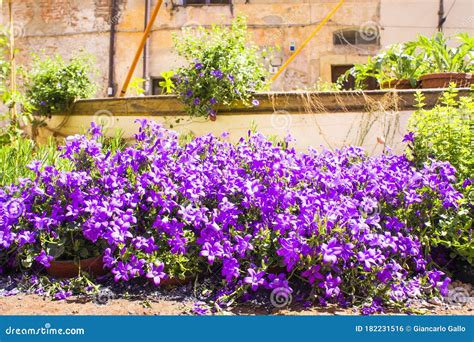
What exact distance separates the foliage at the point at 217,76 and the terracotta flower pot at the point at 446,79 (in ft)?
5.45

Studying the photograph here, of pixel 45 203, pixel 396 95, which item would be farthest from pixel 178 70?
pixel 45 203

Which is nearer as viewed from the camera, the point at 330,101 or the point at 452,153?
the point at 452,153

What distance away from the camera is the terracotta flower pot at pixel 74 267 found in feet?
9.12

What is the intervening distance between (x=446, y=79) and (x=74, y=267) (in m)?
3.95

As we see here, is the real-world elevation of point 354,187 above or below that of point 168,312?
above

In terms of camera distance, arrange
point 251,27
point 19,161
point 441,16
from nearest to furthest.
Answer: point 19,161 < point 441,16 < point 251,27

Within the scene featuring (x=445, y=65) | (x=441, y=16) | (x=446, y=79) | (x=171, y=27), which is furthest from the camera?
(x=171, y=27)

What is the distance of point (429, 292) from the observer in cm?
278

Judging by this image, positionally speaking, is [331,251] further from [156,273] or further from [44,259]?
[44,259]

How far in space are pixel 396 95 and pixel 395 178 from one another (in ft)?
6.81

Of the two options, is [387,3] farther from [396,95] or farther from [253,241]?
[253,241]

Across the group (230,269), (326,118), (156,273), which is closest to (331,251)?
(230,269)

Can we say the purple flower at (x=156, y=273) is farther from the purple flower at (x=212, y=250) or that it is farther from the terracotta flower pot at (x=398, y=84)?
the terracotta flower pot at (x=398, y=84)

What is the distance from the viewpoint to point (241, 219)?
2.86 meters
